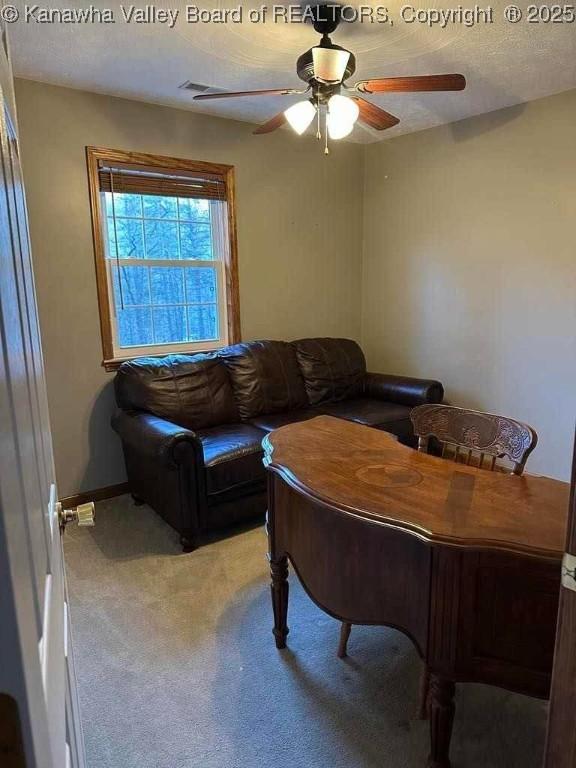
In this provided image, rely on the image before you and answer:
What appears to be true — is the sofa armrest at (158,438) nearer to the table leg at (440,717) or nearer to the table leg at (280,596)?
the table leg at (280,596)

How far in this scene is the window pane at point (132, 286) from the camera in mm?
3416

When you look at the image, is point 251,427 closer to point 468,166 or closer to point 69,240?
point 69,240

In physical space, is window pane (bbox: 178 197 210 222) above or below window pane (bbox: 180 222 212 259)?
above

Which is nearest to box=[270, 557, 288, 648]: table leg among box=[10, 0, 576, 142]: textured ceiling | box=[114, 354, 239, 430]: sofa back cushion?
box=[114, 354, 239, 430]: sofa back cushion

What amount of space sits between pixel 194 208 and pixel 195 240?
0.75 feet

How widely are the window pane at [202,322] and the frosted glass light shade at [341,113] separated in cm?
179

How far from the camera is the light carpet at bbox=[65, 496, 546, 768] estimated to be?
1.59 metres

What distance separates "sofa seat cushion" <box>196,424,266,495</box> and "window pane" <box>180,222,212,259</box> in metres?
1.45

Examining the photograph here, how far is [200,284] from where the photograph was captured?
3.80 meters

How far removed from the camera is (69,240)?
3129 millimetres

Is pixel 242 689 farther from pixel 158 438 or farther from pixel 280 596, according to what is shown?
pixel 158 438

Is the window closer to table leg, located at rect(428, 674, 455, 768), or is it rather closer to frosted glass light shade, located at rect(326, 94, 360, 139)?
frosted glass light shade, located at rect(326, 94, 360, 139)

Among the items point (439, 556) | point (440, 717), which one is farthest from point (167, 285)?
point (440, 717)

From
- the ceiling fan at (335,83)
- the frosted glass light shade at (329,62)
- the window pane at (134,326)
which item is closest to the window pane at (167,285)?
the window pane at (134,326)
